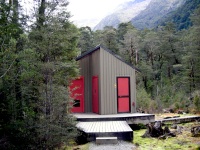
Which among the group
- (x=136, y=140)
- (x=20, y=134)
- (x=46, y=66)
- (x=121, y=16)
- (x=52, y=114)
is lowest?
(x=136, y=140)

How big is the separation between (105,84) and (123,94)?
3.65ft

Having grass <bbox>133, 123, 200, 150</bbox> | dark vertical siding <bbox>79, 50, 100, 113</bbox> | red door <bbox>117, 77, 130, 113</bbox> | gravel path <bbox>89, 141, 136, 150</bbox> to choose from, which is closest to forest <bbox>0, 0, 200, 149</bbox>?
gravel path <bbox>89, 141, 136, 150</bbox>

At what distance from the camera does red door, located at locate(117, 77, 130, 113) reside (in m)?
11.3

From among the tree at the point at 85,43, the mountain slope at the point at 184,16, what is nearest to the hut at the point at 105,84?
the tree at the point at 85,43

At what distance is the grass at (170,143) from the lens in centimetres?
642

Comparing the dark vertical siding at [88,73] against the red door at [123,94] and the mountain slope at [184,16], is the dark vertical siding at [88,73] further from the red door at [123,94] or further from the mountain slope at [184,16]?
the mountain slope at [184,16]

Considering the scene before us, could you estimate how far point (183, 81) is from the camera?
2241cm

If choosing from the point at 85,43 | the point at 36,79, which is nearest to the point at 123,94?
the point at 36,79

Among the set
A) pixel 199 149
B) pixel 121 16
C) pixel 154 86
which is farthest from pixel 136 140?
pixel 121 16

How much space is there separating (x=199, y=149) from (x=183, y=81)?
17.3 metres

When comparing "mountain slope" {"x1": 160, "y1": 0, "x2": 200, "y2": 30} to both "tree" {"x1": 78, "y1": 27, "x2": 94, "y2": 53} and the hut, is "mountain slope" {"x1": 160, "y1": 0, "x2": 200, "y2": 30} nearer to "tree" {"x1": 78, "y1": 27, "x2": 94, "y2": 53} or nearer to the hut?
"tree" {"x1": 78, "y1": 27, "x2": 94, "y2": 53}

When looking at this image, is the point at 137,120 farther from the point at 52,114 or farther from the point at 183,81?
the point at 183,81

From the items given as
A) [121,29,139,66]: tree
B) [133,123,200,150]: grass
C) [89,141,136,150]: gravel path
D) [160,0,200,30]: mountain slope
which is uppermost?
[160,0,200,30]: mountain slope

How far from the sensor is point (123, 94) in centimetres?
1140
